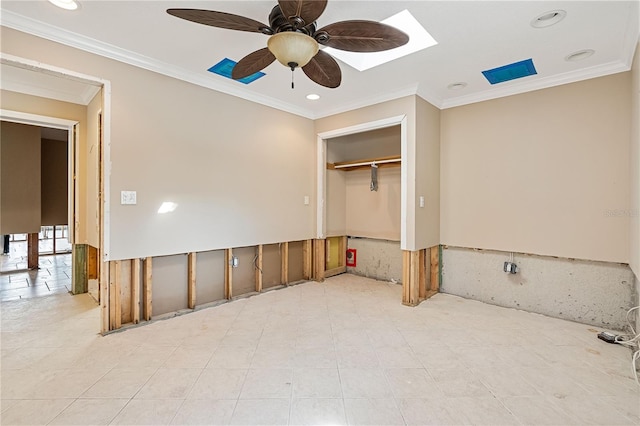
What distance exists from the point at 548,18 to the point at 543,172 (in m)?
1.69

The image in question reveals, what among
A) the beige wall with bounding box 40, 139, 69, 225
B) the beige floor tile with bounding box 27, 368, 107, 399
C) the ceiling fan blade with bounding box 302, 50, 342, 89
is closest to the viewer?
the beige floor tile with bounding box 27, 368, 107, 399

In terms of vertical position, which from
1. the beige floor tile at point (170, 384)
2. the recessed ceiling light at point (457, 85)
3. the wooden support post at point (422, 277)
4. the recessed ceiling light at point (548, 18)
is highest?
the recessed ceiling light at point (457, 85)

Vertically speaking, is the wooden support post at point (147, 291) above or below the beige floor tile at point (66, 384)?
above

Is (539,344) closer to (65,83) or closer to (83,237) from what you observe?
(83,237)

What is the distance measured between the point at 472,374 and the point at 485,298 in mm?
1915

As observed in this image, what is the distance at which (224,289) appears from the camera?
12.3ft

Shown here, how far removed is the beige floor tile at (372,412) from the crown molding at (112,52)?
3.43 meters

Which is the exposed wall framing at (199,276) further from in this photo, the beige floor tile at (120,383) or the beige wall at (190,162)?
the beige floor tile at (120,383)

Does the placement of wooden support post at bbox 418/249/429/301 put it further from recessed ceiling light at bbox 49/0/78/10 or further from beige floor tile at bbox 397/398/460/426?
recessed ceiling light at bbox 49/0/78/10

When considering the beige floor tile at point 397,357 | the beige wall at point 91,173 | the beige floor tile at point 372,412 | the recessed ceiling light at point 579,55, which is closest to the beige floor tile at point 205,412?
the beige floor tile at point 372,412

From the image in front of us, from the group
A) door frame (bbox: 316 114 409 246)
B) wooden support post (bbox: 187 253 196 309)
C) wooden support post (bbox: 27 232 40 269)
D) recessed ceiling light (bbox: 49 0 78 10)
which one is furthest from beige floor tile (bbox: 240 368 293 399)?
wooden support post (bbox: 27 232 40 269)

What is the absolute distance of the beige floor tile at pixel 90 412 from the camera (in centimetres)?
164

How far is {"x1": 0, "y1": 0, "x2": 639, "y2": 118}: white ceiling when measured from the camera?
84.1 inches

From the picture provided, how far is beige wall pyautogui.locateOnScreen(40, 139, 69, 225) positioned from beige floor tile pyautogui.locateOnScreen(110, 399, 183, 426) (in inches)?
249
